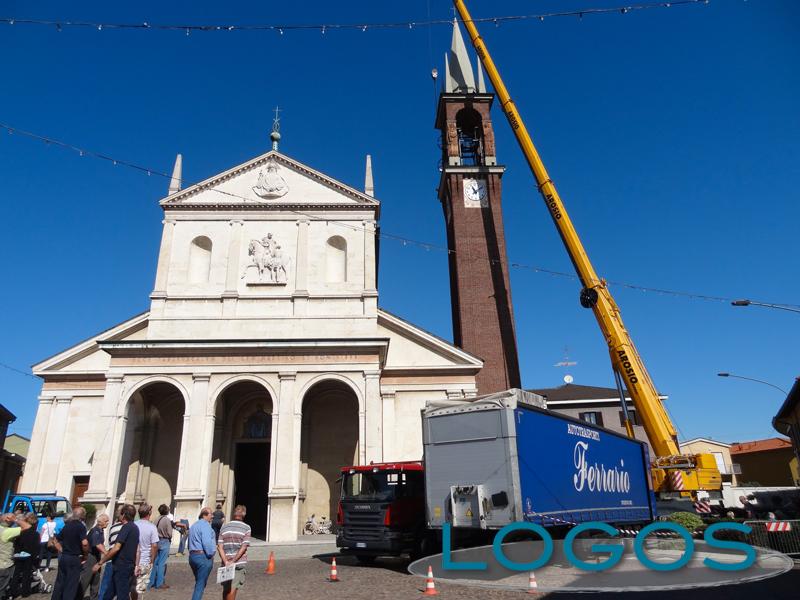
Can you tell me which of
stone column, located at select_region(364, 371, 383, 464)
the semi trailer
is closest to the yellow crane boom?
the semi trailer

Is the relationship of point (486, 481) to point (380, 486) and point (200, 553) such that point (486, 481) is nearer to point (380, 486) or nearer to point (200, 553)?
point (380, 486)

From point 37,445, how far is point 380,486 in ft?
58.5

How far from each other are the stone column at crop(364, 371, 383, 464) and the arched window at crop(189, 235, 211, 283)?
362 inches

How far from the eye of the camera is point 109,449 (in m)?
20.3

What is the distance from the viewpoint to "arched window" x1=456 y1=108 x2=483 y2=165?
35.8 meters

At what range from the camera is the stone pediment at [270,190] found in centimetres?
2545

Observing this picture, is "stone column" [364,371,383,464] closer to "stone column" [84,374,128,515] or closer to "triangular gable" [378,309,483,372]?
"triangular gable" [378,309,483,372]

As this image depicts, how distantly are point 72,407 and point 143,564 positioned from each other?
19.9m

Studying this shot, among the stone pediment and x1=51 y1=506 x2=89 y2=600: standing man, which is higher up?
the stone pediment

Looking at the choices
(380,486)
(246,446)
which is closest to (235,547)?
(380,486)

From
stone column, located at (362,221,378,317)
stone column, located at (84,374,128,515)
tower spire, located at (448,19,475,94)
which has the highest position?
tower spire, located at (448,19,475,94)

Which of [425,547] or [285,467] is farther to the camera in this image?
[285,467]

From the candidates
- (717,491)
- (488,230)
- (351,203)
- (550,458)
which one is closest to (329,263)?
(351,203)

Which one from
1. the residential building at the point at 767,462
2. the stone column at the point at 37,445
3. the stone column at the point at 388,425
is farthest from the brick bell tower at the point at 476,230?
the residential building at the point at 767,462
